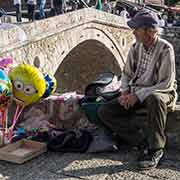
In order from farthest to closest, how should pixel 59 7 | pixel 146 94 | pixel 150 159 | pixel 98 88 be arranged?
1. pixel 59 7
2. pixel 98 88
3. pixel 146 94
4. pixel 150 159

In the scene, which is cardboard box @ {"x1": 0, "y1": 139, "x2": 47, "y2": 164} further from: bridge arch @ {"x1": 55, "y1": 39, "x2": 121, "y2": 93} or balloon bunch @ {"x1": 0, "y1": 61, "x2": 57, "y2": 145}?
bridge arch @ {"x1": 55, "y1": 39, "x2": 121, "y2": 93}

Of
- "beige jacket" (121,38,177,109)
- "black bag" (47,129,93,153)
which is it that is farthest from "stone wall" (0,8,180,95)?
"beige jacket" (121,38,177,109)

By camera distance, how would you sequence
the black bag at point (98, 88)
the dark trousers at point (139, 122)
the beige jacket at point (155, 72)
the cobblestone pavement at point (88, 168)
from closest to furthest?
the cobblestone pavement at point (88, 168), the dark trousers at point (139, 122), the beige jacket at point (155, 72), the black bag at point (98, 88)

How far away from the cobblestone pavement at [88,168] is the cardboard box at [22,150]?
1.7 inches

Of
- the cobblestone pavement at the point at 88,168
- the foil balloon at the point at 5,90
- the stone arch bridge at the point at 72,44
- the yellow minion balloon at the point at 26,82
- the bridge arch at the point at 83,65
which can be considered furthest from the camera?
the bridge arch at the point at 83,65

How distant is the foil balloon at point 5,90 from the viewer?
3.80 meters

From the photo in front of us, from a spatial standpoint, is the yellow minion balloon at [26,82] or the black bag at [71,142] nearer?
the black bag at [71,142]

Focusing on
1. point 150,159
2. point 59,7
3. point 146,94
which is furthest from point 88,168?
point 59,7

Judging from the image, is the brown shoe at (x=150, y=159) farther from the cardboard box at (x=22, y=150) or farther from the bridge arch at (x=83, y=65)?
the bridge arch at (x=83, y=65)

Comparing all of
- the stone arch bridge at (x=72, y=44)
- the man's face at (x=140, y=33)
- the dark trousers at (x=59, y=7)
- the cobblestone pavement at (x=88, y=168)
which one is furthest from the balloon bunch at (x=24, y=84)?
the dark trousers at (x=59, y=7)

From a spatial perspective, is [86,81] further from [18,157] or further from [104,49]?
[18,157]

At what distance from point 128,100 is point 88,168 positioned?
64 cm

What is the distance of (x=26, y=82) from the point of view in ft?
13.2

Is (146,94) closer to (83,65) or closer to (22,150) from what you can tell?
(22,150)
